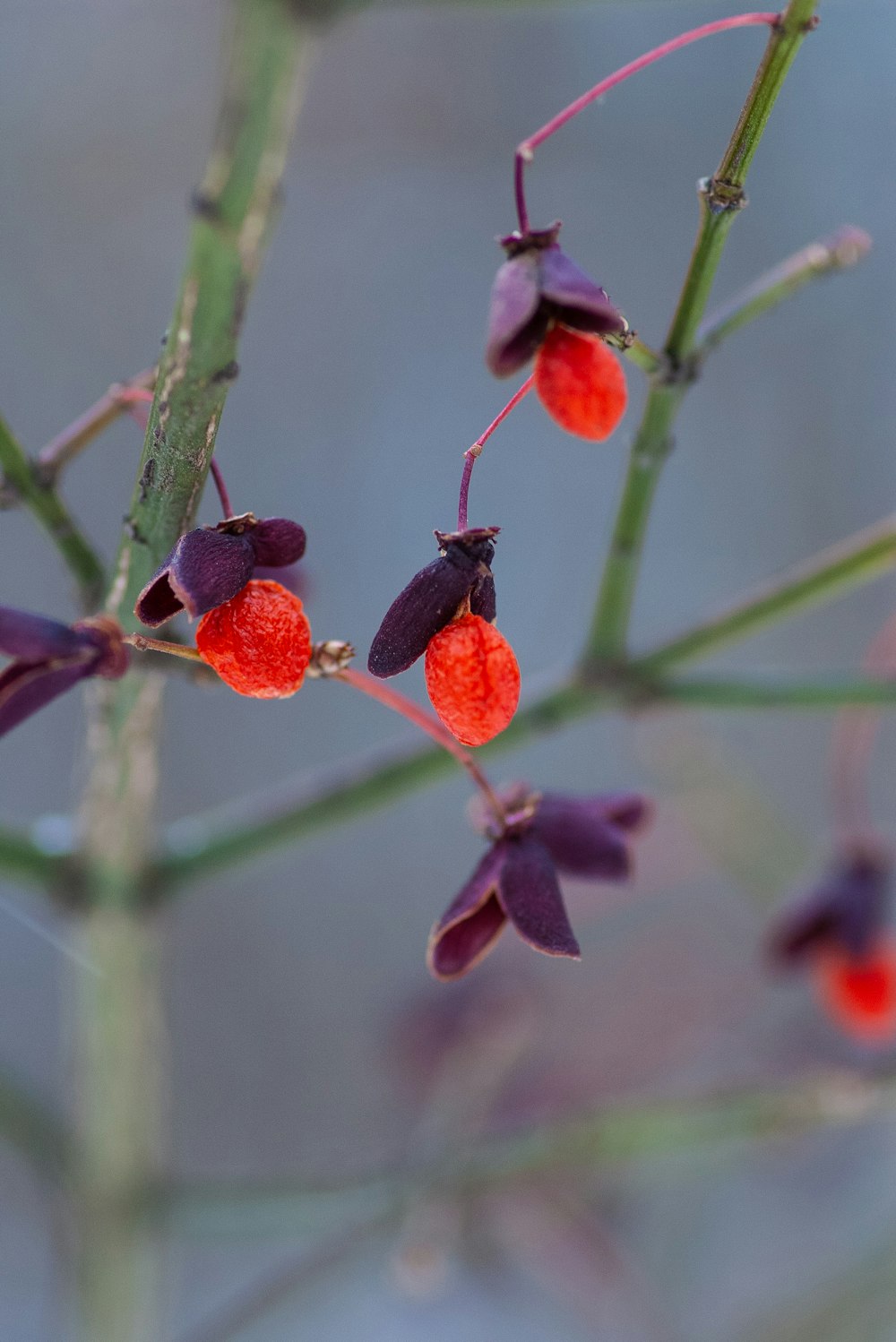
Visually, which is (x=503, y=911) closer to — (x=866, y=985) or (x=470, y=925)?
(x=470, y=925)

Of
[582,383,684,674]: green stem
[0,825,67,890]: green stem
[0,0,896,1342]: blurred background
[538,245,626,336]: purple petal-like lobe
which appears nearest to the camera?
[538,245,626,336]: purple petal-like lobe

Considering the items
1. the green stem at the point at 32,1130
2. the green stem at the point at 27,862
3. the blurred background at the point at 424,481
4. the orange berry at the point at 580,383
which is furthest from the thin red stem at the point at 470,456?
the blurred background at the point at 424,481

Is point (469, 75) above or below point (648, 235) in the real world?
above

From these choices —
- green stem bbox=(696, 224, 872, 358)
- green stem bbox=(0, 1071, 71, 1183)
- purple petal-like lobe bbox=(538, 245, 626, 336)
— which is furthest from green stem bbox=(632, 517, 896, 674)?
green stem bbox=(0, 1071, 71, 1183)

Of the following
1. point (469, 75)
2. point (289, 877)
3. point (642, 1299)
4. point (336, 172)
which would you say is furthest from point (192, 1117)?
point (469, 75)

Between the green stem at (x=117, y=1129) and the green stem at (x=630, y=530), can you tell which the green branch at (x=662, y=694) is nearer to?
the green stem at (x=630, y=530)

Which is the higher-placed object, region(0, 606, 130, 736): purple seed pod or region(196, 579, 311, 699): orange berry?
region(0, 606, 130, 736): purple seed pod

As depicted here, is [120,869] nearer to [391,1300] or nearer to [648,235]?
[391,1300]

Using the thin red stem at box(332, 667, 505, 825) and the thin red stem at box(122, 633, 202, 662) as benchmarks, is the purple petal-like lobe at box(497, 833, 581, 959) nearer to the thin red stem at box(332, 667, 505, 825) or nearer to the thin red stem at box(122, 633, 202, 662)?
the thin red stem at box(332, 667, 505, 825)
